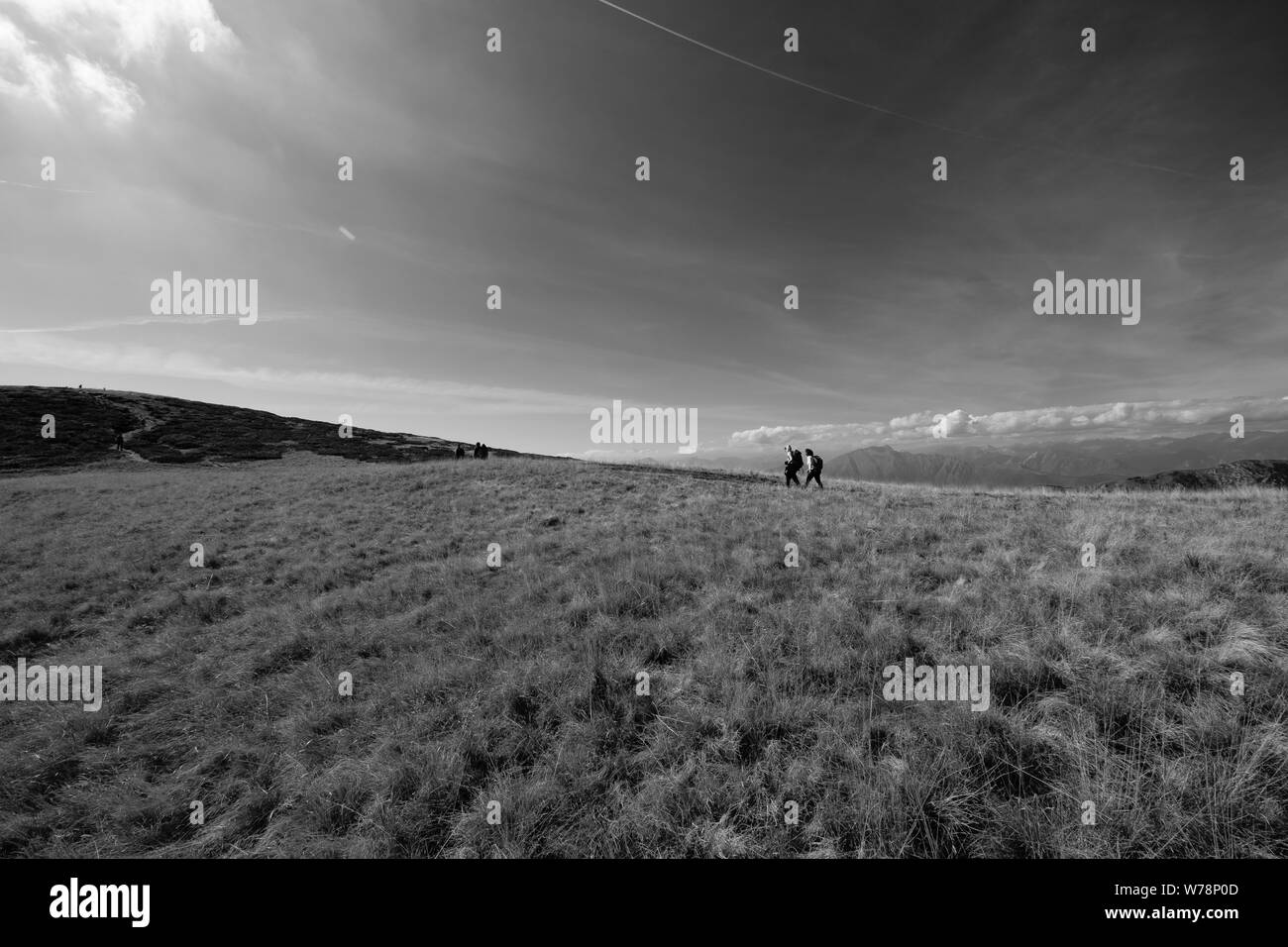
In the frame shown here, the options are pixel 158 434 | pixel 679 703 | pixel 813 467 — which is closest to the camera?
pixel 679 703

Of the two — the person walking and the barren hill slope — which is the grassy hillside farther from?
the barren hill slope

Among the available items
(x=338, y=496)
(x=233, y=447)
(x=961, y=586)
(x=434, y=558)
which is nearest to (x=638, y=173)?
(x=434, y=558)

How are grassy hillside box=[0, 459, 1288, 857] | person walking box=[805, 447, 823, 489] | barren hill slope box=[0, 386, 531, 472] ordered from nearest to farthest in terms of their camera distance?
grassy hillside box=[0, 459, 1288, 857]
person walking box=[805, 447, 823, 489]
barren hill slope box=[0, 386, 531, 472]

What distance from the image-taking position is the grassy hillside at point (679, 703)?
313 cm

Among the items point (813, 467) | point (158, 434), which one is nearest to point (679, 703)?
point (813, 467)

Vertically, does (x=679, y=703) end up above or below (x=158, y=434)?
below

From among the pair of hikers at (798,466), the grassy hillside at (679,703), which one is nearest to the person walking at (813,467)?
the pair of hikers at (798,466)

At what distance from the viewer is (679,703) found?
14.5 feet

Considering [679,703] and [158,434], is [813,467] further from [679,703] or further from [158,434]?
[158,434]

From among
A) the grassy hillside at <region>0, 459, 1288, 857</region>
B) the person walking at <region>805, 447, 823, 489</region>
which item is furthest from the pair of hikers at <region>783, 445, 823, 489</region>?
the grassy hillside at <region>0, 459, 1288, 857</region>

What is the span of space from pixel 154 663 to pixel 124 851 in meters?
4.16

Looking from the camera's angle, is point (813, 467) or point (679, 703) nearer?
point (679, 703)

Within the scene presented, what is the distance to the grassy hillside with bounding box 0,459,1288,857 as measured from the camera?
123 inches

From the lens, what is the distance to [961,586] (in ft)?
22.2
